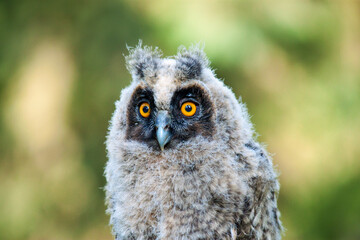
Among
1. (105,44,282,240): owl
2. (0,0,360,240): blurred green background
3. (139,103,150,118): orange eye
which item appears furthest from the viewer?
(0,0,360,240): blurred green background

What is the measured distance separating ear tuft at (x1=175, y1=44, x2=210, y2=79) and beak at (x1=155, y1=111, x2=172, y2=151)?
253 mm

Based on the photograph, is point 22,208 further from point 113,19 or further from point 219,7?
point 219,7

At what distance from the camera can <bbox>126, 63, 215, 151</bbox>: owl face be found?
2.61m

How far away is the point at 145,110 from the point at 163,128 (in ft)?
0.78

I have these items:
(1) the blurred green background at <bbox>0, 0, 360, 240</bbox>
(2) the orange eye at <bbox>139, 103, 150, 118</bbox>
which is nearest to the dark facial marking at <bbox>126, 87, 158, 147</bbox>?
(2) the orange eye at <bbox>139, 103, 150, 118</bbox>

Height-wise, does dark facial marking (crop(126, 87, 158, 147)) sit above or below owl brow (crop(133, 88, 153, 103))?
below

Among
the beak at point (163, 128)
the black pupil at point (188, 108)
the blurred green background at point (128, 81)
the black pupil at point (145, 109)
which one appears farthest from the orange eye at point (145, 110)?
the blurred green background at point (128, 81)

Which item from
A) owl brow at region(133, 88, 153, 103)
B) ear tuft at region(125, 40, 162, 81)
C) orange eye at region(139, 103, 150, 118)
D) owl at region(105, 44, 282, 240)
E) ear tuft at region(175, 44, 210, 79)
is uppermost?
ear tuft at region(125, 40, 162, 81)

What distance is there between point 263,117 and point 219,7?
1.41 metres

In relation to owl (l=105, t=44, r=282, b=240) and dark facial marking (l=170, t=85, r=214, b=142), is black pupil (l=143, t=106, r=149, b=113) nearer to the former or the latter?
owl (l=105, t=44, r=282, b=240)

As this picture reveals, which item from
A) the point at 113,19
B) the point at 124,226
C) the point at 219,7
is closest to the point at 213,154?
the point at 124,226

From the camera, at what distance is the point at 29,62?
592 centimetres

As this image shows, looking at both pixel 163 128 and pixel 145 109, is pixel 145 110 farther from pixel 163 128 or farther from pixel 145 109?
pixel 163 128

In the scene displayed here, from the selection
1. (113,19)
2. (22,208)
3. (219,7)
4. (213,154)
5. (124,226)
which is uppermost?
(113,19)
